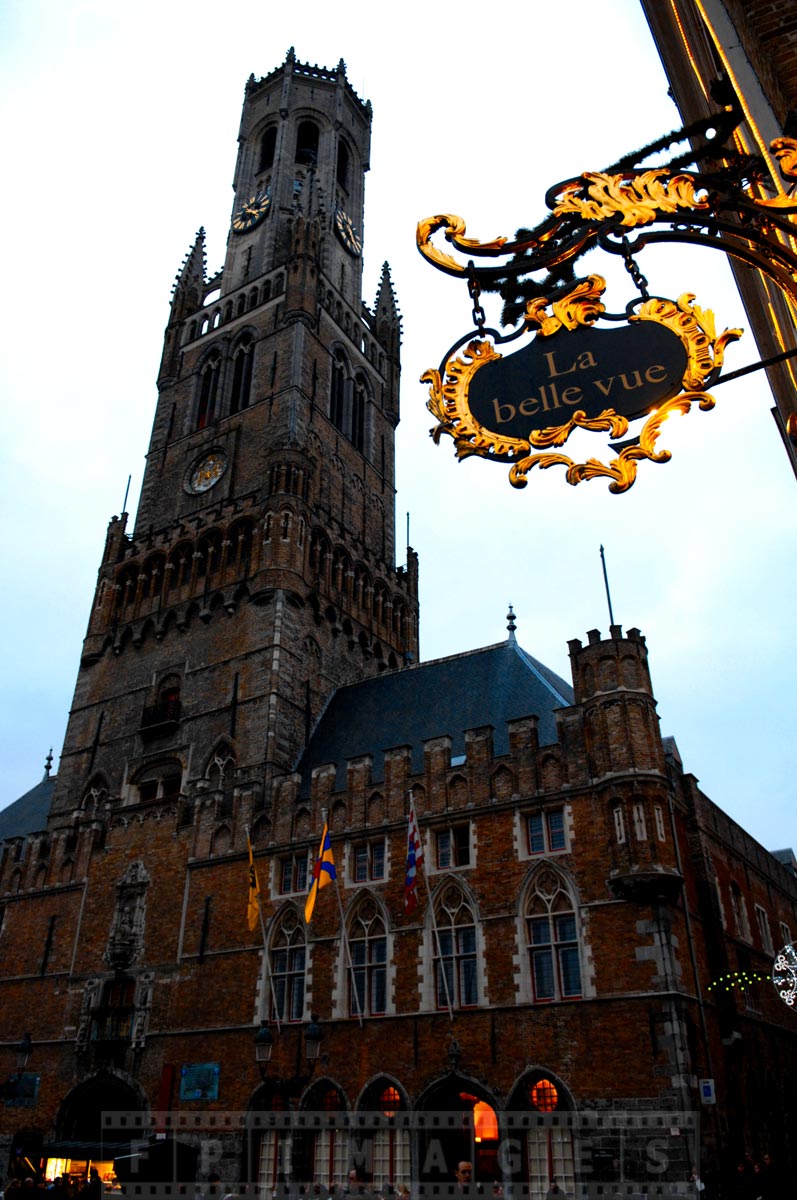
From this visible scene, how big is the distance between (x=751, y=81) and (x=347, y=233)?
153 ft

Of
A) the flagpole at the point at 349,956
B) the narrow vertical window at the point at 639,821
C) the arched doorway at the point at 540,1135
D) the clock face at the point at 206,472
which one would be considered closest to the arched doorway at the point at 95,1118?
the flagpole at the point at 349,956

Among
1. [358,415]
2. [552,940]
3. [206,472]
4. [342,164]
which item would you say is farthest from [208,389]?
[552,940]

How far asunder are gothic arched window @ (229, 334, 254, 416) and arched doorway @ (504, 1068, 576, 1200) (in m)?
28.8

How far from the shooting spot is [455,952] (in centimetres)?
2097

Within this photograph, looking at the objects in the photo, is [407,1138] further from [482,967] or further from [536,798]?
[536,798]

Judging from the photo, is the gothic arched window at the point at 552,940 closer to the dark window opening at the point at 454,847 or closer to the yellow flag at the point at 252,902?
the dark window opening at the point at 454,847

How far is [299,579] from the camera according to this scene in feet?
105

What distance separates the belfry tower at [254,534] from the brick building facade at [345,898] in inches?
6.6

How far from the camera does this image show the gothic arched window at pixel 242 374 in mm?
39375

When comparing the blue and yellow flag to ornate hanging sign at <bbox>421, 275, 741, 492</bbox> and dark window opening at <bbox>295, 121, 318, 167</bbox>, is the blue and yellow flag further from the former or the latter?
dark window opening at <bbox>295, 121, 318, 167</bbox>

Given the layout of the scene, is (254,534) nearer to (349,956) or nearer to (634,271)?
(349,956)

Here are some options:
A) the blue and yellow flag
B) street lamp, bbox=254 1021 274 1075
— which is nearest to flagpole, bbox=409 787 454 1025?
the blue and yellow flag

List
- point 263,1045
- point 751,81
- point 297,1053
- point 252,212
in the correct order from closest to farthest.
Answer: point 751,81 → point 263,1045 → point 297,1053 → point 252,212

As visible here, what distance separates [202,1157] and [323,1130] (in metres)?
3.33
